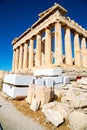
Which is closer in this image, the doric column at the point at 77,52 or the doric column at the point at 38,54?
the doric column at the point at 77,52

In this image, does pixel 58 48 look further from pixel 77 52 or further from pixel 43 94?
pixel 43 94

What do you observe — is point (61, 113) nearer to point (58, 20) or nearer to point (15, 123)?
point (15, 123)

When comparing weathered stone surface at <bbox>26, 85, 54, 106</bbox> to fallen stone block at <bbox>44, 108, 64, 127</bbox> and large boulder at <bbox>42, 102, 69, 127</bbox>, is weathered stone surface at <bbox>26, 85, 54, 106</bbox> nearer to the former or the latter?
large boulder at <bbox>42, 102, 69, 127</bbox>

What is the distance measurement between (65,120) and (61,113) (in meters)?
0.40

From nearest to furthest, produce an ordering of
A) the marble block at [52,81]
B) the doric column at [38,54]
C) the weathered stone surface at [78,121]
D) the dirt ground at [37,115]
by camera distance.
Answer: the weathered stone surface at [78,121], the dirt ground at [37,115], the marble block at [52,81], the doric column at [38,54]

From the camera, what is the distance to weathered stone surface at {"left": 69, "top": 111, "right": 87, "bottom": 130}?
4927 millimetres

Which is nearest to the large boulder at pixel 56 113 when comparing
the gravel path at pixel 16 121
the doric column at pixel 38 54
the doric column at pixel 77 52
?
the gravel path at pixel 16 121

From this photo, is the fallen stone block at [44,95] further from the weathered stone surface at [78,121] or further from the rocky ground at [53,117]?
the weathered stone surface at [78,121]

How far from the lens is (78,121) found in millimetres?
5121

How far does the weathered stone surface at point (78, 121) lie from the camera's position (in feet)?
16.2

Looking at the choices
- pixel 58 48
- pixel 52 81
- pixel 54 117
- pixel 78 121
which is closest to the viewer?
pixel 78 121

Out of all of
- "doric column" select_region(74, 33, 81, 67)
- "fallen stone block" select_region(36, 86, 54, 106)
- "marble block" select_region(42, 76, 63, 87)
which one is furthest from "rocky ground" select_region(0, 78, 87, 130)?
"doric column" select_region(74, 33, 81, 67)

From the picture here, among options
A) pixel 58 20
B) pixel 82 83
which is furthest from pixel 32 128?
pixel 58 20

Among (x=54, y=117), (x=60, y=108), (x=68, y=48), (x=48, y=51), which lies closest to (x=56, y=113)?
(x=54, y=117)
